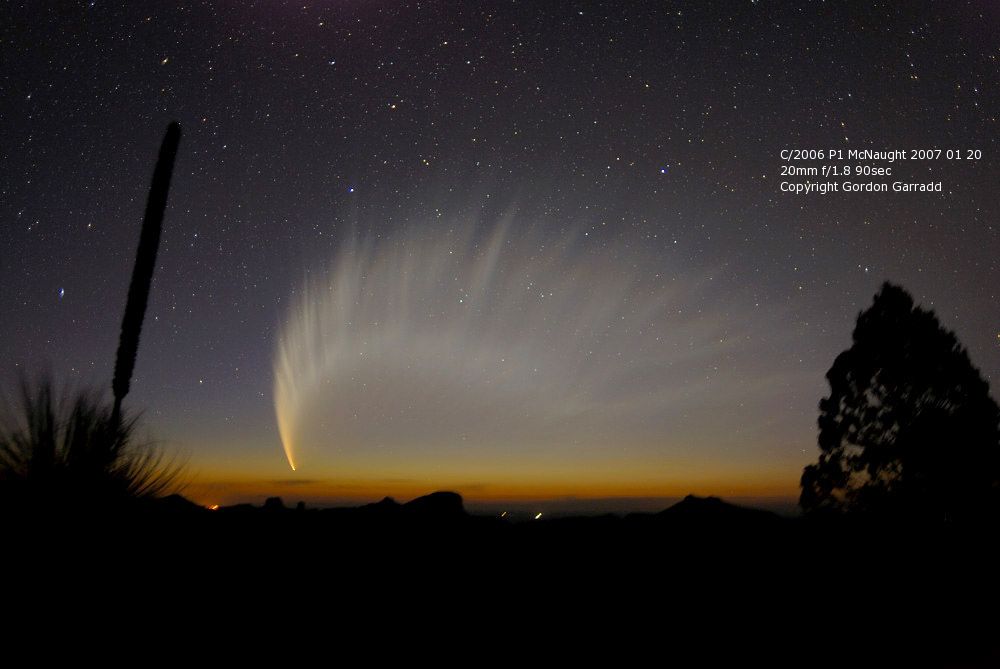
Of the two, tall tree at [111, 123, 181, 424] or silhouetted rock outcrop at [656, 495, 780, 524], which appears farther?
silhouetted rock outcrop at [656, 495, 780, 524]

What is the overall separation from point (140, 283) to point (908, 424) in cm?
1432

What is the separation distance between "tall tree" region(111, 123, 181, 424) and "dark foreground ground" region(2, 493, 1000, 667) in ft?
4.32

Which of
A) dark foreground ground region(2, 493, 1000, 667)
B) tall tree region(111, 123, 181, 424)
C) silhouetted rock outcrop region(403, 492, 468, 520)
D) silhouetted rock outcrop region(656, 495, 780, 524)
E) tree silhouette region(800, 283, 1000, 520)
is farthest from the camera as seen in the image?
tree silhouette region(800, 283, 1000, 520)

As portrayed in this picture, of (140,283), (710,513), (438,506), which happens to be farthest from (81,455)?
(710,513)

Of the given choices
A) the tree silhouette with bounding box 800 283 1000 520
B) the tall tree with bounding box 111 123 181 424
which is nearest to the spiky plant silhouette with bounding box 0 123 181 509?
the tall tree with bounding box 111 123 181 424

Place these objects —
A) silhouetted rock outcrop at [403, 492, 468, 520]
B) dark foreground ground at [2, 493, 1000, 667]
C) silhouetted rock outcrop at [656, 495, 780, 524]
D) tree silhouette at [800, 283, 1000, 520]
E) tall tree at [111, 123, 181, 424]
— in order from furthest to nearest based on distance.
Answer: tree silhouette at [800, 283, 1000, 520] → silhouetted rock outcrop at [656, 495, 780, 524] → silhouetted rock outcrop at [403, 492, 468, 520] → tall tree at [111, 123, 181, 424] → dark foreground ground at [2, 493, 1000, 667]

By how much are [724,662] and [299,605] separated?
2670 mm

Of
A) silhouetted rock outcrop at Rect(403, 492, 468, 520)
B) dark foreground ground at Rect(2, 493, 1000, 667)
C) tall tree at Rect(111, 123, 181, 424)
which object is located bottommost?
dark foreground ground at Rect(2, 493, 1000, 667)

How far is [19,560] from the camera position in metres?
3.08

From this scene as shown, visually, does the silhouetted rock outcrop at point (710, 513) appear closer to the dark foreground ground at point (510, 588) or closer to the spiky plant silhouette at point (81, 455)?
the dark foreground ground at point (510, 588)

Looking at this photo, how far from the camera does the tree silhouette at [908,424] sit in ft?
39.3

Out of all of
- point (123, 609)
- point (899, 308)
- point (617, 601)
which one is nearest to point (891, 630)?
point (617, 601)

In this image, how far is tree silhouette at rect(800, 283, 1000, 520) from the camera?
11992 millimetres

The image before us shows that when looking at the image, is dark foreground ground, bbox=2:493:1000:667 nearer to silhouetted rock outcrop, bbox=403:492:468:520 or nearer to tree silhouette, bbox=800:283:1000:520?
silhouetted rock outcrop, bbox=403:492:468:520
